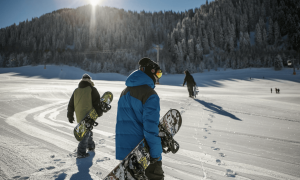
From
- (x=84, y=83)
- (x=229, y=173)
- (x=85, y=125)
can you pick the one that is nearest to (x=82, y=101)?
(x=84, y=83)

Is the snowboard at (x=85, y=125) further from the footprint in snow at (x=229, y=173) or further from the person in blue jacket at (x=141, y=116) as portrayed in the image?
the footprint in snow at (x=229, y=173)

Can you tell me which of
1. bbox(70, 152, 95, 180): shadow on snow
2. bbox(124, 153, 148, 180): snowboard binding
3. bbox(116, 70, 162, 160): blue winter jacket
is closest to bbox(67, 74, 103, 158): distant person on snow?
bbox(70, 152, 95, 180): shadow on snow

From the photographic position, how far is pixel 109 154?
3.37 m

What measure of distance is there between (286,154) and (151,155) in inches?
125

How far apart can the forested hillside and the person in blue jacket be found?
51961mm

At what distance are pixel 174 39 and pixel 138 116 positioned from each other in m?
85.0

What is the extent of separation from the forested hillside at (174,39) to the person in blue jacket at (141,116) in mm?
51961

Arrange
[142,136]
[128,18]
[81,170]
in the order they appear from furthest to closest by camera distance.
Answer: [128,18], [81,170], [142,136]

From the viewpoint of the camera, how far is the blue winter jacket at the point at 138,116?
1644mm

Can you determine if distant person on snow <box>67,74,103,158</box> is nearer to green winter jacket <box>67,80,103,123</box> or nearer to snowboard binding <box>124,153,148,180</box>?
green winter jacket <box>67,80,103,123</box>

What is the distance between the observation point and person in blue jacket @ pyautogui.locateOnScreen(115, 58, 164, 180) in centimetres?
165

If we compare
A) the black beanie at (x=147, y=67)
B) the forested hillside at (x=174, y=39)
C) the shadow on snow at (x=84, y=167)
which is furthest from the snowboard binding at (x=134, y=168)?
the forested hillside at (x=174, y=39)

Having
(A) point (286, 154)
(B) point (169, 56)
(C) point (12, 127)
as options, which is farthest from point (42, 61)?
(A) point (286, 154)

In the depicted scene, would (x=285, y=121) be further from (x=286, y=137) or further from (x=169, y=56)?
(x=169, y=56)
